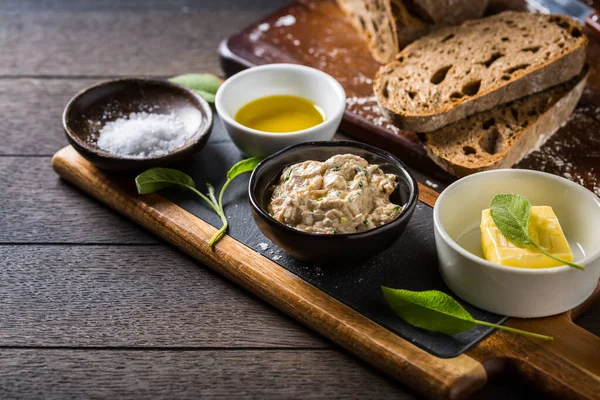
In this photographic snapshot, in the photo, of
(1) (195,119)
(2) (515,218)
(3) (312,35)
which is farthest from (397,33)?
(2) (515,218)

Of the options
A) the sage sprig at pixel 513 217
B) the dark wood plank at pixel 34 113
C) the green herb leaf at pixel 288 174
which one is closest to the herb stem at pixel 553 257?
the sage sprig at pixel 513 217

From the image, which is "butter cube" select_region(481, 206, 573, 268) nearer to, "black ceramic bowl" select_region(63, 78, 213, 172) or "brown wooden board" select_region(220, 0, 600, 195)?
"brown wooden board" select_region(220, 0, 600, 195)

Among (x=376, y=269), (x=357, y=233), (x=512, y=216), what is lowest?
(x=376, y=269)

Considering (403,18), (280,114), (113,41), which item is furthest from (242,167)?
(113,41)

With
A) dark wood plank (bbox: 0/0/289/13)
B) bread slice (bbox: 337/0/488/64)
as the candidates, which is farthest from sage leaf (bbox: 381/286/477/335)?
dark wood plank (bbox: 0/0/289/13)

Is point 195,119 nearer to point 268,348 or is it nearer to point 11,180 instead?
point 11,180

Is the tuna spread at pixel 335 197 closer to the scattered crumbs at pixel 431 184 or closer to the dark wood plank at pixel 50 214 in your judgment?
the scattered crumbs at pixel 431 184

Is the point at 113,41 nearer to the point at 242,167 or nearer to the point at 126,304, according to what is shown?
the point at 242,167
